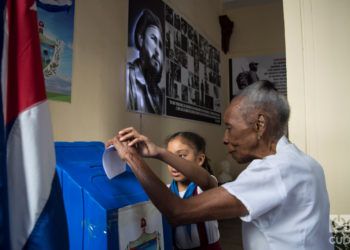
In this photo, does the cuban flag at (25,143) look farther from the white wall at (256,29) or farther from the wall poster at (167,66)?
the white wall at (256,29)

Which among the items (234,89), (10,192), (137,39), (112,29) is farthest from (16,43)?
Answer: (234,89)

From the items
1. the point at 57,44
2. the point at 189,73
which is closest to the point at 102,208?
the point at 57,44

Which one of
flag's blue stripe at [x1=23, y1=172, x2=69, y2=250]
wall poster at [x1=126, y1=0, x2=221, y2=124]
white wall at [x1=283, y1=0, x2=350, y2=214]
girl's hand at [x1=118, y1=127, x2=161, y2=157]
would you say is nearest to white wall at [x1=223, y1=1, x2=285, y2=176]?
wall poster at [x1=126, y1=0, x2=221, y2=124]

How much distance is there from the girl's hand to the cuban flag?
0.36 metres

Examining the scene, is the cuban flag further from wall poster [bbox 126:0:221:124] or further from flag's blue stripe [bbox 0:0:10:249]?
wall poster [bbox 126:0:221:124]

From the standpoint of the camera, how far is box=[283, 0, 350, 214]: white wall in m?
1.48

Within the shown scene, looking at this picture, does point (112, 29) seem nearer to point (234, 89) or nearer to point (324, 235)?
point (324, 235)

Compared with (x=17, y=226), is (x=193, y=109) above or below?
above

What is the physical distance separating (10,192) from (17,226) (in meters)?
0.06

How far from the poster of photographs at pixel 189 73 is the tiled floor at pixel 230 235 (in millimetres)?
1084

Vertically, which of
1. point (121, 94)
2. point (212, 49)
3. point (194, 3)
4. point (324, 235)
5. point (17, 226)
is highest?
point (194, 3)

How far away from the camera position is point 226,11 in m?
4.32

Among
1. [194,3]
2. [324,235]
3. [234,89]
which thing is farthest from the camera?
[234,89]

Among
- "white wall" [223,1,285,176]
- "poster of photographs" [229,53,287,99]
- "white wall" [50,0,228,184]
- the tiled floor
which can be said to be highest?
"white wall" [223,1,285,176]
